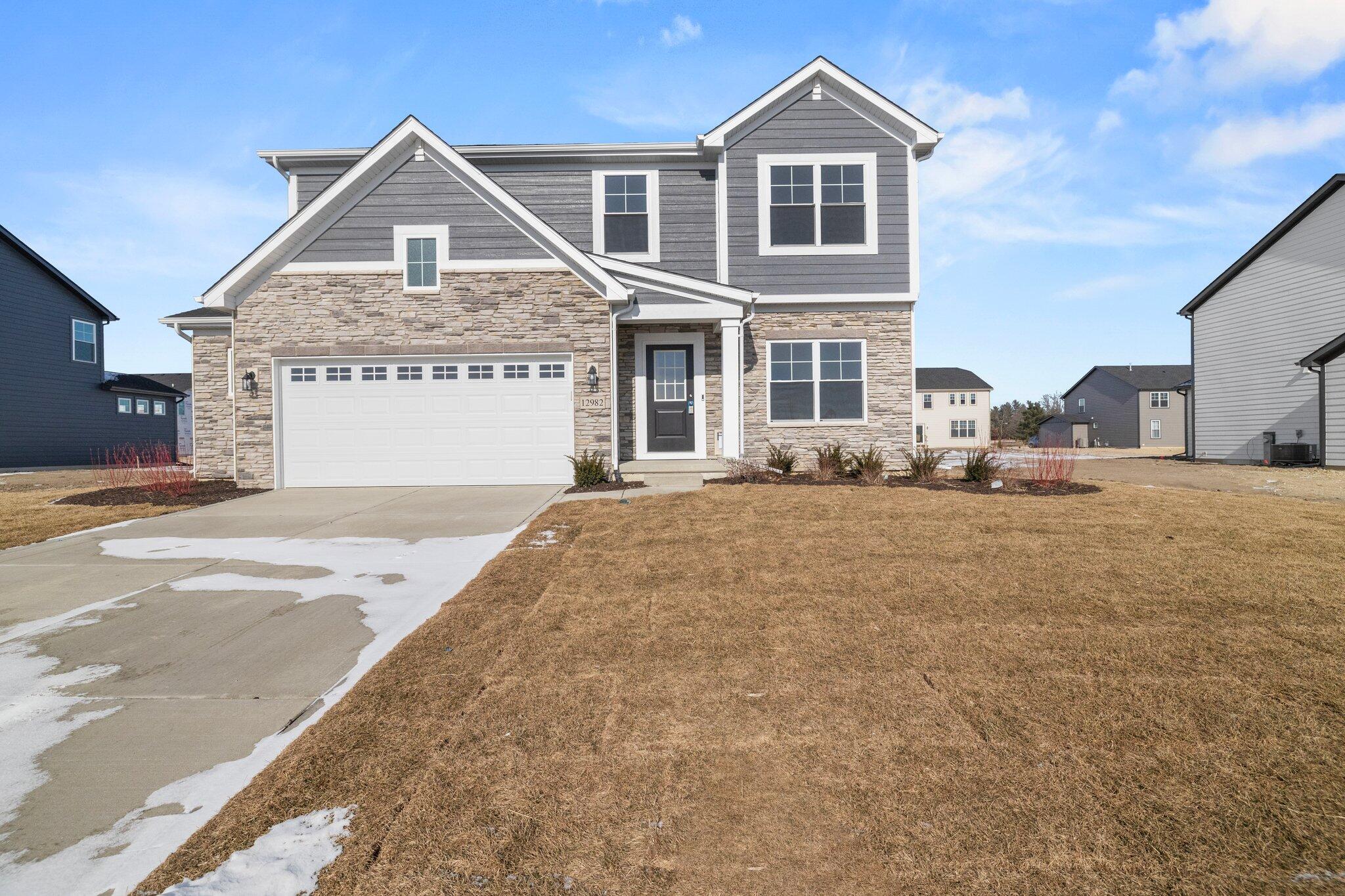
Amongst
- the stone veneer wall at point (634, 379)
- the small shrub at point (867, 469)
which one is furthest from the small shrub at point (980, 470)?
the stone veneer wall at point (634, 379)

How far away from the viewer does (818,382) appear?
14242 millimetres

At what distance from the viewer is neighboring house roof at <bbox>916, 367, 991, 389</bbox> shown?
166 ft

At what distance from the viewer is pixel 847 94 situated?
14164mm

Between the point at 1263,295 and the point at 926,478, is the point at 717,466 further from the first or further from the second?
the point at 1263,295

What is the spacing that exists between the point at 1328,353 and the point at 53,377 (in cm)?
4018

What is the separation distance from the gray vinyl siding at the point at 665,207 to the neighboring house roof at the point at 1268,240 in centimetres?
1697

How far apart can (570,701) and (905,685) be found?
73.0 inches

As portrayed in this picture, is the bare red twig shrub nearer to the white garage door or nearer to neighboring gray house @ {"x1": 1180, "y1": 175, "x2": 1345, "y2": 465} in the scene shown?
the white garage door

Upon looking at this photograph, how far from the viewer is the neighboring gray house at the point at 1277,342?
59.5 feet

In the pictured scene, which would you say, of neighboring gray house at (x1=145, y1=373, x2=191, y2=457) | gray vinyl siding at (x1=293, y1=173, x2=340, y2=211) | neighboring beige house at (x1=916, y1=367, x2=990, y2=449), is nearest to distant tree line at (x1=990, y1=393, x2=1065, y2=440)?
neighboring beige house at (x1=916, y1=367, x2=990, y2=449)

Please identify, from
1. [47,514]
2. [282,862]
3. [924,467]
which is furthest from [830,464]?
[47,514]

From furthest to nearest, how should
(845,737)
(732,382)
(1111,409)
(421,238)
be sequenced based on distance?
(1111,409) < (732,382) < (421,238) < (845,737)

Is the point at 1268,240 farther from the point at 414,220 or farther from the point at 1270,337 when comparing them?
the point at 414,220

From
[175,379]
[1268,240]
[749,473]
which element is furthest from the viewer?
[175,379]
